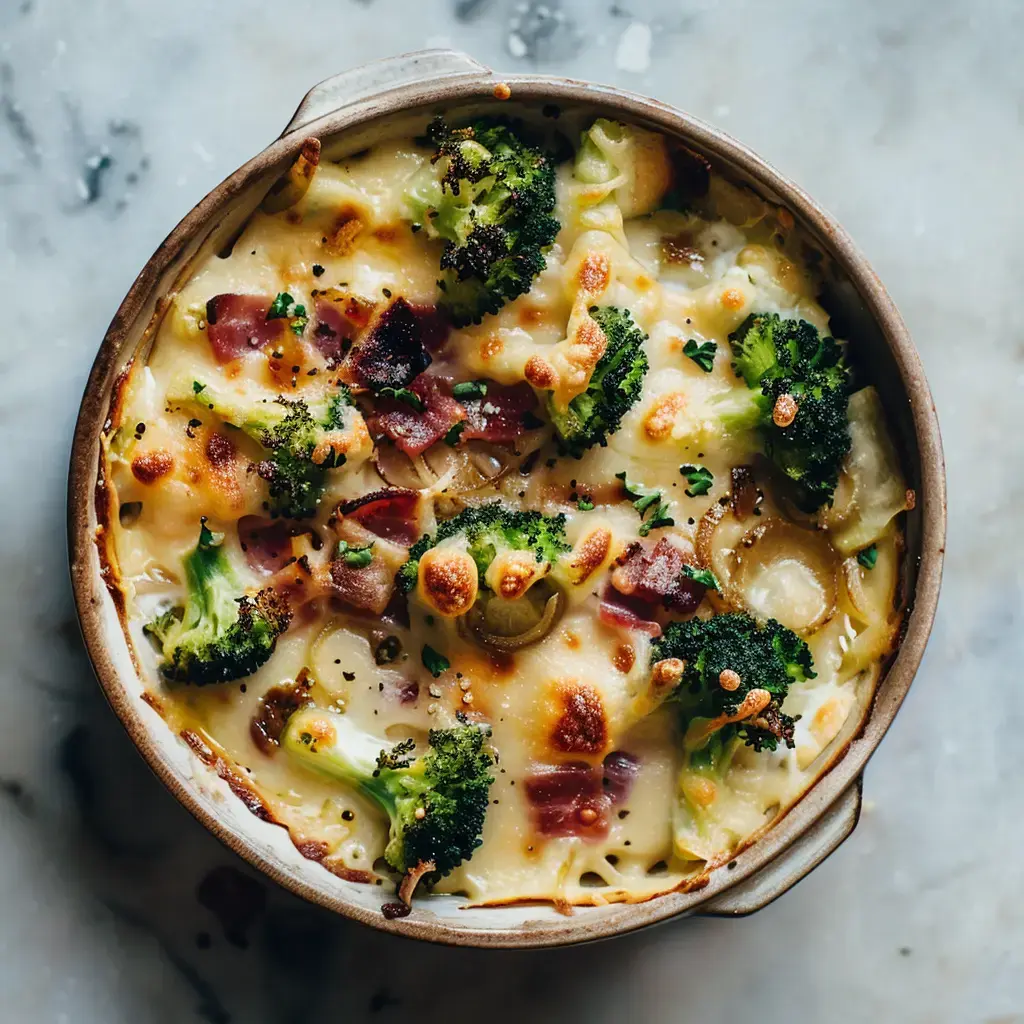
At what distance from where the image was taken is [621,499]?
3037mm

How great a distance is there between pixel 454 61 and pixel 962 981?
2.97 metres

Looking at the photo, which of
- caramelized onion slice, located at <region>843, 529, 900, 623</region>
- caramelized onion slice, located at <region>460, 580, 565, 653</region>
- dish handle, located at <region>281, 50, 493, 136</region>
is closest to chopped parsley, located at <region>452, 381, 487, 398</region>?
caramelized onion slice, located at <region>460, 580, 565, 653</region>

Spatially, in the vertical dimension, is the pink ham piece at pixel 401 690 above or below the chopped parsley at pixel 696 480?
below

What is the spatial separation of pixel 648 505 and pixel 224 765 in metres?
1.22

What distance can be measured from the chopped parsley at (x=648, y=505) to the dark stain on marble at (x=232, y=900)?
59.7 inches

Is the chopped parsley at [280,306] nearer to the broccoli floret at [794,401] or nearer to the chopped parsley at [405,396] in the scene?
the chopped parsley at [405,396]

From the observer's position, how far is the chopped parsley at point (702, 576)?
297 centimetres

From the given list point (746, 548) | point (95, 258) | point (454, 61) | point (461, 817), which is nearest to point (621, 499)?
point (746, 548)

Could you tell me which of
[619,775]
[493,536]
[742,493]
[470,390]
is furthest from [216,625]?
[742,493]

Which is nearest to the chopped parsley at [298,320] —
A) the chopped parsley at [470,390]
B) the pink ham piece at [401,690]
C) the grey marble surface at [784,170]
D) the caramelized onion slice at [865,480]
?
the chopped parsley at [470,390]

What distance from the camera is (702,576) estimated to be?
297 cm

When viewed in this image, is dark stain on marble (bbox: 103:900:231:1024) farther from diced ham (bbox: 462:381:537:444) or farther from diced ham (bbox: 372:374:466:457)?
diced ham (bbox: 462:381:537:444)

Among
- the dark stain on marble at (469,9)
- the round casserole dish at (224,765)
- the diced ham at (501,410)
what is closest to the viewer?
the round casserole dish at (224,765)

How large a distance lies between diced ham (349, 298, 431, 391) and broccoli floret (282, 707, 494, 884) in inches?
33.0
